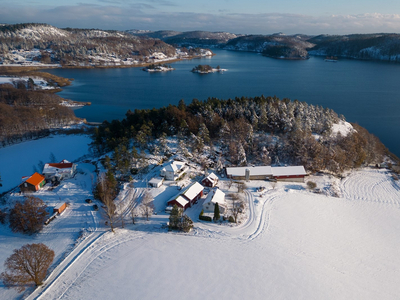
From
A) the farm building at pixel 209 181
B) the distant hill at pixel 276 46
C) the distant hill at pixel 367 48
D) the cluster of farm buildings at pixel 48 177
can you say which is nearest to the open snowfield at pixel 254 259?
the farm building at pixel 209 181

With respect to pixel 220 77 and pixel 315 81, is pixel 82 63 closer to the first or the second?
pixel 220 77

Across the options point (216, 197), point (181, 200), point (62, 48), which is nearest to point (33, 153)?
point (181, 200)

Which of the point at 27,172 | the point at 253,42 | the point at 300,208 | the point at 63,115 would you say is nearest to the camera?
the point at 300,208

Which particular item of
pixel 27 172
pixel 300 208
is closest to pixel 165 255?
pixel 300 208

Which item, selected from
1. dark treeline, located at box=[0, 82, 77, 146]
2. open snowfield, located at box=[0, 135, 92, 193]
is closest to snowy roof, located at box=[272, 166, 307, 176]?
open snowfield, located at box=[0, 135, 92, 193]

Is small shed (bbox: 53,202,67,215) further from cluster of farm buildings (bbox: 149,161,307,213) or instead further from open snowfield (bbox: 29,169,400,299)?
cluster of farm buildings (bbox: 149,161,307,213)

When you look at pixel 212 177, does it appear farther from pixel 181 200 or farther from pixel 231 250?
pixel 231 250
